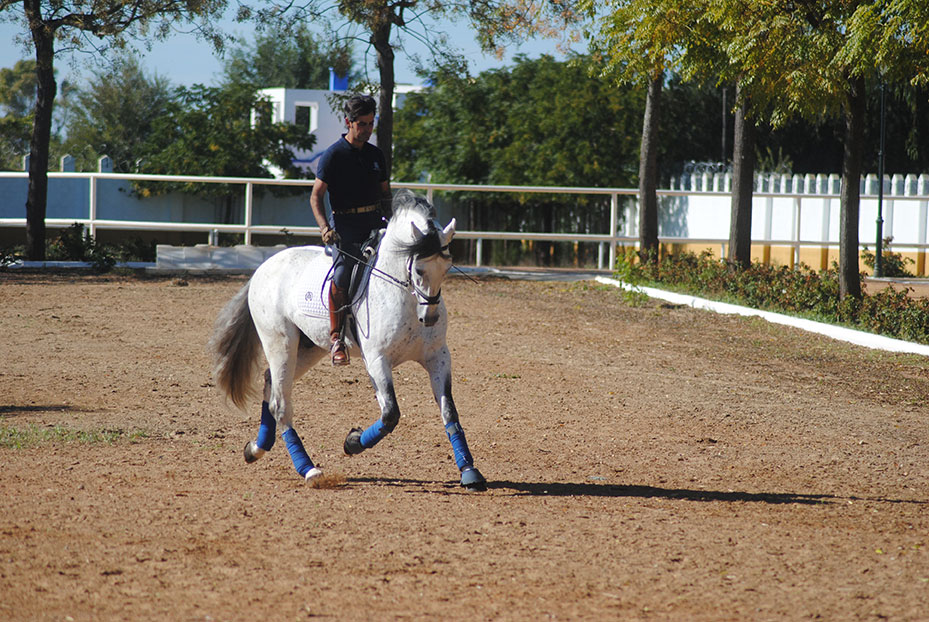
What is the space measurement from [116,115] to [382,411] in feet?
200

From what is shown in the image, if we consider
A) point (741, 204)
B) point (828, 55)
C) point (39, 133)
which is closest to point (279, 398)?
point (828, 55)

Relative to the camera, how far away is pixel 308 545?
17.3 ft

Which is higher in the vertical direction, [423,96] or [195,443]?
[423,96]

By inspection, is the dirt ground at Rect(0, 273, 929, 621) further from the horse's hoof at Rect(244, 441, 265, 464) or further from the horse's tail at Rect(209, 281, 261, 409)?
the horse's tail at Rect(209, 281, 261, 409)

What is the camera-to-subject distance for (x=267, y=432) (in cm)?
699

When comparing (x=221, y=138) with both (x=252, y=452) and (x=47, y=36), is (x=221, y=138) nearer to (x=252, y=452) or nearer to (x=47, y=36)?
(x=47, y=36)

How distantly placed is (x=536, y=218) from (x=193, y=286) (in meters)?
14.8

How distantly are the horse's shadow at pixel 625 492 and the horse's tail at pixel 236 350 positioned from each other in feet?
4.10

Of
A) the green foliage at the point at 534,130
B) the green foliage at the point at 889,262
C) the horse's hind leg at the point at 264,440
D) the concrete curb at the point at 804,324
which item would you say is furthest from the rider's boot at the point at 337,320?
the green foliage at the point at 534,130

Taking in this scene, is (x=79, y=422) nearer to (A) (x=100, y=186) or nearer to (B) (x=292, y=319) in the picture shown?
(B) (x=292, y=319)

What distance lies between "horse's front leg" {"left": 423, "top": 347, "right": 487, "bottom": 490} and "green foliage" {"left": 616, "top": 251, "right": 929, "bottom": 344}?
8.89 metres

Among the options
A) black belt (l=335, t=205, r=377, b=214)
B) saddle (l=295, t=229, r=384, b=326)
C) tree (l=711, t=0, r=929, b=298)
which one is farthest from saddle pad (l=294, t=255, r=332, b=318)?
tree (l=711, t=0, r=929, b=298)

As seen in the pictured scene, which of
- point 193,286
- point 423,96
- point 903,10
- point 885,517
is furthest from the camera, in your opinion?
point 423,96

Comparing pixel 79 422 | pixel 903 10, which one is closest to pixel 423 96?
pixel 903 10
